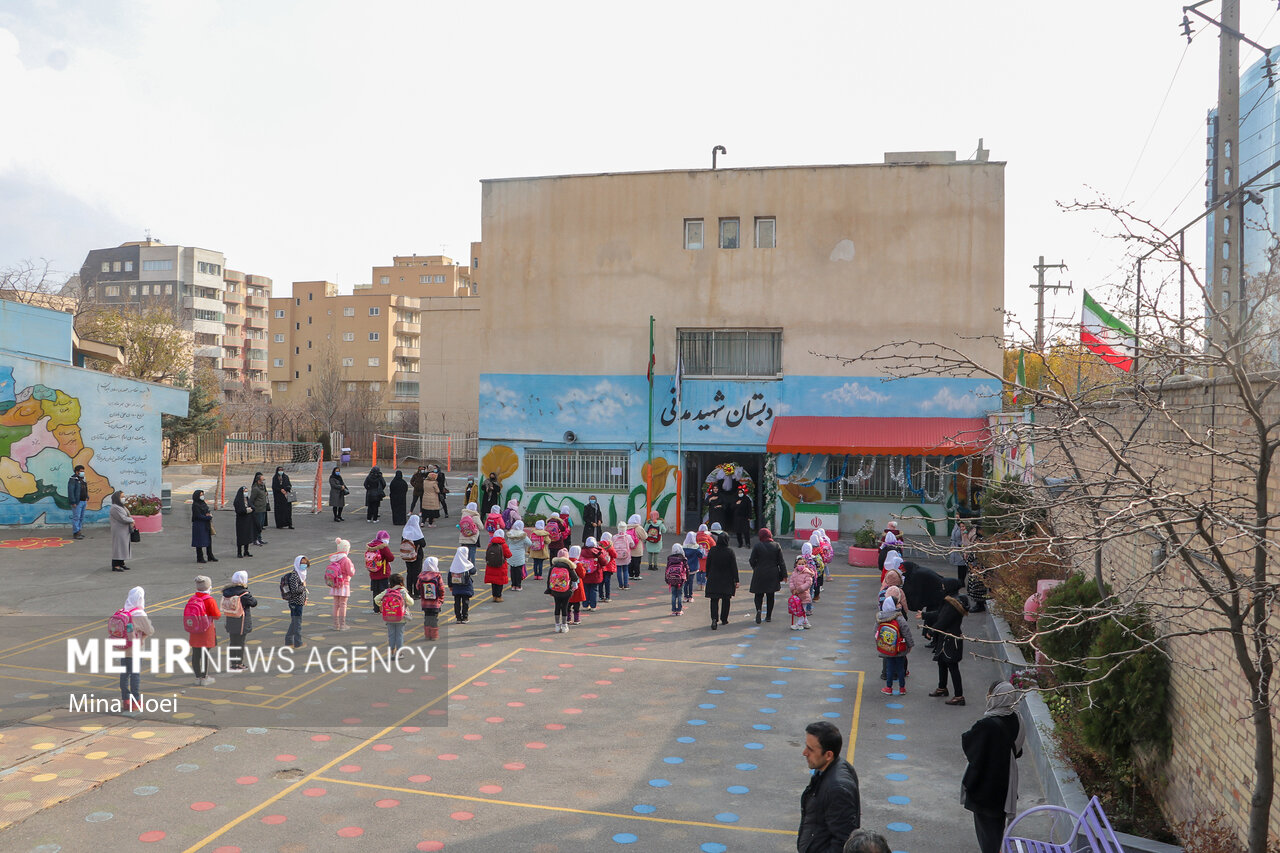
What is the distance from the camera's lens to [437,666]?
14.1 m

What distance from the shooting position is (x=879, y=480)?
1098 inches

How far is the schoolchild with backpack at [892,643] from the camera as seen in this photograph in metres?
→ 12.7

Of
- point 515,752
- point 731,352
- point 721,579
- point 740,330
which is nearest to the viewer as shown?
point 515,752

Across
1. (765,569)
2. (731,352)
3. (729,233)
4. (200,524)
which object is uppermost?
(729,233)

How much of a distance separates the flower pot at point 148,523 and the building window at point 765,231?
60.6 ft

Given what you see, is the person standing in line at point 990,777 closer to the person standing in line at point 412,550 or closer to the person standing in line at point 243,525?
the person standing in line at point 412,550

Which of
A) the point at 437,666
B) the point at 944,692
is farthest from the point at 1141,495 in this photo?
the point at 437,666

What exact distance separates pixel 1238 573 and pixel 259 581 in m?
18.4

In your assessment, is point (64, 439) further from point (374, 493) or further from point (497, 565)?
point (497, 565)

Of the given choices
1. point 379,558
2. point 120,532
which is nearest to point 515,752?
point 379,558

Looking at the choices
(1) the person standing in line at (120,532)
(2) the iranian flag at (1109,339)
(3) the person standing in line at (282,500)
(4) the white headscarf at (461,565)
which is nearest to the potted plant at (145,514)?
(3) the person standing in line at (282,500)

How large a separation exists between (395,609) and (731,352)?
1705 cm

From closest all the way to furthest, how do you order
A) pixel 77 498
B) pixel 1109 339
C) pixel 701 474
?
1. pixel 1109 339
2. pixel 77 498
3. pixel 701 474

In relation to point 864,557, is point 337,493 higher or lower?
higher
